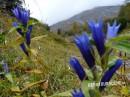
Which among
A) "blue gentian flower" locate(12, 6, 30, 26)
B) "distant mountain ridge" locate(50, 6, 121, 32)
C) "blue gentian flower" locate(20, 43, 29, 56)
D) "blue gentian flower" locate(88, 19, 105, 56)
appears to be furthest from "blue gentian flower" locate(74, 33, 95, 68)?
"distant mountain ridge" locate(50, 6, 121, 32)

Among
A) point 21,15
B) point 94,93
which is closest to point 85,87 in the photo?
point 94,93

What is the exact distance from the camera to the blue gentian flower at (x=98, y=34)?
143 centimetres

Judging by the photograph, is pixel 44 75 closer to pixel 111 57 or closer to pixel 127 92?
pixel 127 92

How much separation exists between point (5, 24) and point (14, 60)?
12.8ft

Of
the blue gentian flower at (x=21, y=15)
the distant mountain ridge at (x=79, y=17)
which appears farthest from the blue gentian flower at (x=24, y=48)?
the distant mountain ridge at (x=79, y=17)

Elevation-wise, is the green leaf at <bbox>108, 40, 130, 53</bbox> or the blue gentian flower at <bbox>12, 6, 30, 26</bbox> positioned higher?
the blue gentian flower at <bbox>12, 6, 30, 26</bbox>

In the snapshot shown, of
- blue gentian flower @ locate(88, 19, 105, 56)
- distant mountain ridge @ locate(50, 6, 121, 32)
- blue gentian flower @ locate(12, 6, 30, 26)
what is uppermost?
distant mountain ridge @ locate(50, 6, 121, 32)

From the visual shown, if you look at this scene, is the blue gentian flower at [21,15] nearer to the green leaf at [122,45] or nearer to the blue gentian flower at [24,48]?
the blue gentian flower at [24,48]

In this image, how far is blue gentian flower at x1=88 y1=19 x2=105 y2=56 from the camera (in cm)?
143

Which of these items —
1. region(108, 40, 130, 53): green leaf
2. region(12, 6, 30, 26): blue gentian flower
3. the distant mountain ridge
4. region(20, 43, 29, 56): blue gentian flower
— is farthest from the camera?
the distant mountain ridge

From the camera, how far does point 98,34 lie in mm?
1426

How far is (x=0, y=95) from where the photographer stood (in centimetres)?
326

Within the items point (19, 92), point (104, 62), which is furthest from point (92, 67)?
point (19, 92)

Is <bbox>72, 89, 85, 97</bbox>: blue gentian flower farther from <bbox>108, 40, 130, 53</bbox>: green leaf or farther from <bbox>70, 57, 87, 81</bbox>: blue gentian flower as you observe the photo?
<bbox>108, 40, 130, 53</bbox>: green leaf
